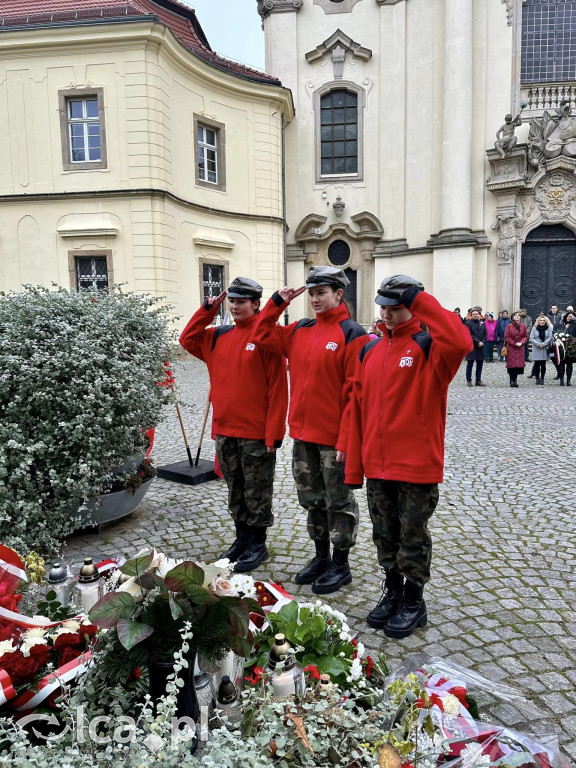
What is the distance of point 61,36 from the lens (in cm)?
1555

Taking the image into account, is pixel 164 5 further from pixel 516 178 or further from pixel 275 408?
pixel 275 408

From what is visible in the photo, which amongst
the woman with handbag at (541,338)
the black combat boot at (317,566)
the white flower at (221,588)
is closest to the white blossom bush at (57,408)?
the black combat boot at (317,566)

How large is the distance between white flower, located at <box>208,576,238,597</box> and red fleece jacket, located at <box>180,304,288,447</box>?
2.03 metres

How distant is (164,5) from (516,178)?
12.8 m

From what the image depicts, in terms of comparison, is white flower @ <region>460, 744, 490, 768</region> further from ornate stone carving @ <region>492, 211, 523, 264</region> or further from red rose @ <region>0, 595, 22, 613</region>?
ornate stone carving @ <region>492, 211, 523, 264</region>

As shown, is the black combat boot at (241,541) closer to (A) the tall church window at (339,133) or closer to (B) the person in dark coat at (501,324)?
(B) the person in dark coat at (501,324)

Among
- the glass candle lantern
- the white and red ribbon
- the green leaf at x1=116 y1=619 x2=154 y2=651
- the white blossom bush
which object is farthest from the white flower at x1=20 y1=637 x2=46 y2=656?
the white blossom bush

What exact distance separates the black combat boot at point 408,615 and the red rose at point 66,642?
1769mm

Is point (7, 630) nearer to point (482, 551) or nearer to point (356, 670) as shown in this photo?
point (356, 670)

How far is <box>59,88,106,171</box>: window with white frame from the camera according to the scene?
52.9 ft

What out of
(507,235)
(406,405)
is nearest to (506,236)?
(507,235)

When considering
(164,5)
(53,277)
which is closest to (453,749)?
(53,277)

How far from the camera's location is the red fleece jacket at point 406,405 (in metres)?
2.97

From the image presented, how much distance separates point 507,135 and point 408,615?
65.1 feet
